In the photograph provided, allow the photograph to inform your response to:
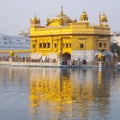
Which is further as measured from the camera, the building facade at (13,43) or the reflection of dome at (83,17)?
the building facade at (13,43)

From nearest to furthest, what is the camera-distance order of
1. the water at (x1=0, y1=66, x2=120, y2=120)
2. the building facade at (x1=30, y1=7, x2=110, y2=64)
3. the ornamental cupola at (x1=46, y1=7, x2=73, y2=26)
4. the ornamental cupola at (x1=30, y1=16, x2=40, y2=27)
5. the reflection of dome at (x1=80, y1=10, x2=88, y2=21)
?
the water at (x1=0, y1=66, x2=120, y2=120), the building facade at (x1=30, y1=7, x2=110, y2=64), the reflection of dome at (x1=80, y1=10, x2=88, y2=21), the ornamental cupola at (x1=46, y1=7, x2=73, y2=26), the ornamental cupola at (x1=30, y1=16, x2=40, y2=27)

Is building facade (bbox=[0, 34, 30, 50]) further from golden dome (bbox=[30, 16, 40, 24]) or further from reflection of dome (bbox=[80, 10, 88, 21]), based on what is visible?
reflection of dome (bbox=[80, 10, 88, 21])

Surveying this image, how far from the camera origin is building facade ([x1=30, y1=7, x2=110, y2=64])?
148 feet

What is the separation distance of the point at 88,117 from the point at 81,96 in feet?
14.4

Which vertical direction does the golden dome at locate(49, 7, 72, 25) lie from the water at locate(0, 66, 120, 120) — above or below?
above

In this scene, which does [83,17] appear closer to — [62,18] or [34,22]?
[62,18]

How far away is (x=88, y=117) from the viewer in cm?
1147

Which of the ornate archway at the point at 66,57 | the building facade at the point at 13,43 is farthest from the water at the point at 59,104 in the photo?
the building facade at the point at 13,43

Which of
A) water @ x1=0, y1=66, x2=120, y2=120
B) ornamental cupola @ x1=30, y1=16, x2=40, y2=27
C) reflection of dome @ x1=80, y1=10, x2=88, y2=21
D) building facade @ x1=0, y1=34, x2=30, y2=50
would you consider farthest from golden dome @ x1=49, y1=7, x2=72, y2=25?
water @ x1=0, y1=66, x2=120, y2=120

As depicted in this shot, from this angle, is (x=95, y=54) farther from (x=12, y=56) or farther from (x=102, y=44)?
(x=12, y=56)

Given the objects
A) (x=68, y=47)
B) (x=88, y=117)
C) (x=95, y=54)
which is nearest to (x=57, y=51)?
(x=68, y=47)

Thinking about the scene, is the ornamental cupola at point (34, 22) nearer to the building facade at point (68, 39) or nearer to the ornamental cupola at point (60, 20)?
the building facade at point (68, 39)

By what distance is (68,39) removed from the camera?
4641 centimetres

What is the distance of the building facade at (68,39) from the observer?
45062 mm
